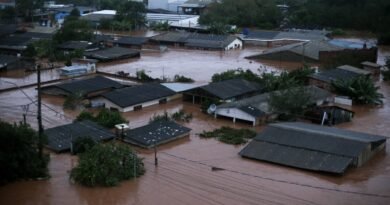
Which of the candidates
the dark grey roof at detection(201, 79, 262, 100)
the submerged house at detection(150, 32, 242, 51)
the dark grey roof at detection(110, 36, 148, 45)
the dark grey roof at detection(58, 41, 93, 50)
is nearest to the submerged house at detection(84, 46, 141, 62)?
the dark grey roof at detection(58, 41, 93, 50)

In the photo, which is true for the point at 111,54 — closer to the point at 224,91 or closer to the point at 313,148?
the point at 224,91

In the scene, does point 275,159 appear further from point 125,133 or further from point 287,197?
point 125,133

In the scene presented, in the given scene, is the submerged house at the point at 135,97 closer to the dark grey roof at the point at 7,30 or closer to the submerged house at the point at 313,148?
the submerged house at the point at 313,148

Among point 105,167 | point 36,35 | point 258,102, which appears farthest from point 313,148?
point 36,35

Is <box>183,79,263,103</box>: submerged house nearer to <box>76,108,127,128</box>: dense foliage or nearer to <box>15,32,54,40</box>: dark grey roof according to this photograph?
<box>76,108,127,128</box>: dense foliage

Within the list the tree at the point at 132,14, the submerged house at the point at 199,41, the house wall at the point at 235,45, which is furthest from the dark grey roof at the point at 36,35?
the house wall at the point at 235,45

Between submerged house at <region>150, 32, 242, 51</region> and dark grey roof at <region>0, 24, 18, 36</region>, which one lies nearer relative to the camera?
submerged house at <region>150, 32, 242, 51</region>

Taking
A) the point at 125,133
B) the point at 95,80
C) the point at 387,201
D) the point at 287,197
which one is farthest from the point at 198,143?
the point at 95,80
